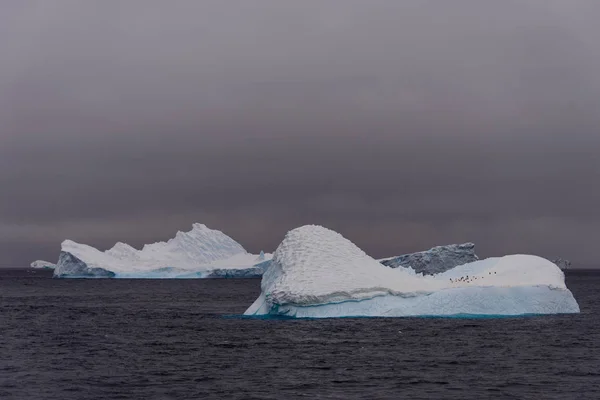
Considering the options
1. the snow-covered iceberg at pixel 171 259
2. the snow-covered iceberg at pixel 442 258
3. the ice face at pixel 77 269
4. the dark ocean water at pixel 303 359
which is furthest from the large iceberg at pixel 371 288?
the snow-covered iceberg at pixel 171 259

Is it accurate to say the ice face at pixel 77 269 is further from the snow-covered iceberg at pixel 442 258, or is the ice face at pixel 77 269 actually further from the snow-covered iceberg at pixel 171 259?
the snow-covered iceberg at pixel 442 258

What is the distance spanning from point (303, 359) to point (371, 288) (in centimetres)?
1108

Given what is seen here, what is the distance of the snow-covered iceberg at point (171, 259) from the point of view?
110 m

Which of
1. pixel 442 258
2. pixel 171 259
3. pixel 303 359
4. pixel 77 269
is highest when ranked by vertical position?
pixel 171 259

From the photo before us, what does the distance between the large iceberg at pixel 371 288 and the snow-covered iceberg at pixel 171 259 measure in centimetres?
7465

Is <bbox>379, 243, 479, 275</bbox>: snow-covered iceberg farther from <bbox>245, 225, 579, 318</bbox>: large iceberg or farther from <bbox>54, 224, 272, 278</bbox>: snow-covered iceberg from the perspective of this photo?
<bbox>54, 224, 272, 278</bbox>: snow-covered iceberg

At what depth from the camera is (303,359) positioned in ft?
83.4

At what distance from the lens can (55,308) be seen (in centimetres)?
5250

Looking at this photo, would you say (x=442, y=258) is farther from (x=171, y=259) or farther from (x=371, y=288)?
(x=171, y=259)

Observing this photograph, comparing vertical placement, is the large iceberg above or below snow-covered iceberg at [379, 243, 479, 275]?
below

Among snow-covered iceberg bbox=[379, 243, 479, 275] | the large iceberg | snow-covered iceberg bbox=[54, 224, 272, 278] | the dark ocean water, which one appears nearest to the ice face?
snow-covered iceberg bbox=[54, 224, 272, 278]

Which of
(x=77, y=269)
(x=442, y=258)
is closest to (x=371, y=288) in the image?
(x=442, y=258)

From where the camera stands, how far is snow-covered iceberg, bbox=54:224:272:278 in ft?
360

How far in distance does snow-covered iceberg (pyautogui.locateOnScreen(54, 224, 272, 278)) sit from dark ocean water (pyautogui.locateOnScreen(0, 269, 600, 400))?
2787 inches
